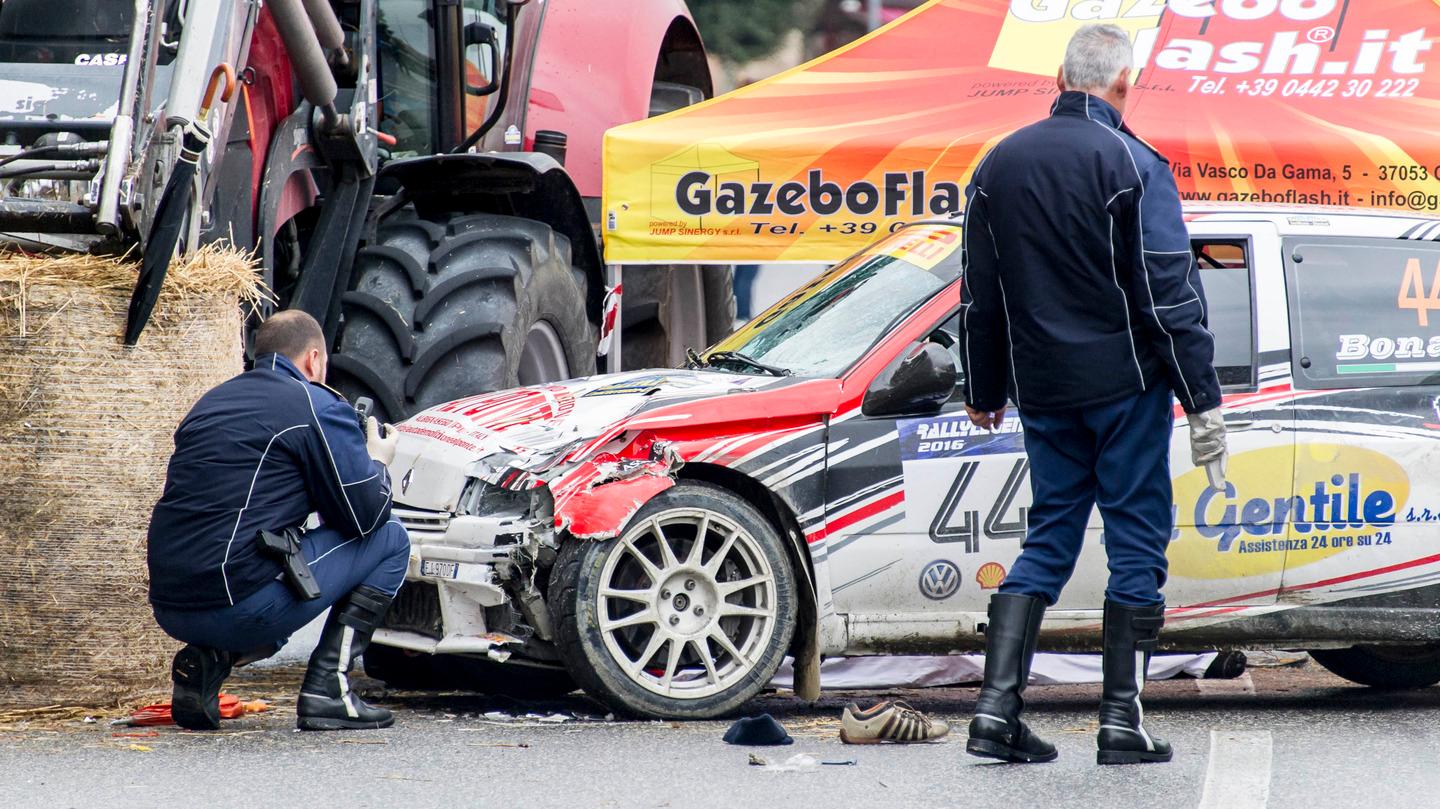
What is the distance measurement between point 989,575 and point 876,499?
0.44 meters

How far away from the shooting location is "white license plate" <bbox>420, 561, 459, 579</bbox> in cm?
594

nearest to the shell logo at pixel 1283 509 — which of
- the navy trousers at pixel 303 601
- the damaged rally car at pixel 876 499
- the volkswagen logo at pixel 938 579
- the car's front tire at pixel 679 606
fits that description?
the damaged rally car at pixel 876 499

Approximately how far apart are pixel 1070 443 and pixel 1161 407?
27 centimetres

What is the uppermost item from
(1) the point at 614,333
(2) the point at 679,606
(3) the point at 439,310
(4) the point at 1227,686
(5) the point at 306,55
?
(5) the point at 306,55

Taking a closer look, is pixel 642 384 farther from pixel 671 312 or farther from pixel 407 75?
pixel 671 312

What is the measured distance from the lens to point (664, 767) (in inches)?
203

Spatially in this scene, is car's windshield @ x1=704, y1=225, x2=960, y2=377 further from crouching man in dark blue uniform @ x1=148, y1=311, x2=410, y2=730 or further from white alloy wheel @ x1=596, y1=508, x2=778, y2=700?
crouching man in dark blue uniform @ x1=148, y1=311, x2=410, y2=730

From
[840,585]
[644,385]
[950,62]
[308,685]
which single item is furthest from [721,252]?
[308,685]

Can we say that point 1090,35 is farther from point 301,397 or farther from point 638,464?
point 301,397

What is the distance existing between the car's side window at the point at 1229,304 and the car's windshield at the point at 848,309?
2.76 ft

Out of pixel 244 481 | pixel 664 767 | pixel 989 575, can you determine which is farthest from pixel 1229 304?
pixel 244 481

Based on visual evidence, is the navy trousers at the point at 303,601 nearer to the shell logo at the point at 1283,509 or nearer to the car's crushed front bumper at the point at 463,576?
the car's crushed front bumper at the point at 463,576

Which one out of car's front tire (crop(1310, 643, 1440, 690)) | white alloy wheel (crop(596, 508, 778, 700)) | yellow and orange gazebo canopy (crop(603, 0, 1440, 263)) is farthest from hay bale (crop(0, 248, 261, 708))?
car's front tire (crop(1310, 643, 1440, 690))

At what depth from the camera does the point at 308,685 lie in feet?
18.8
